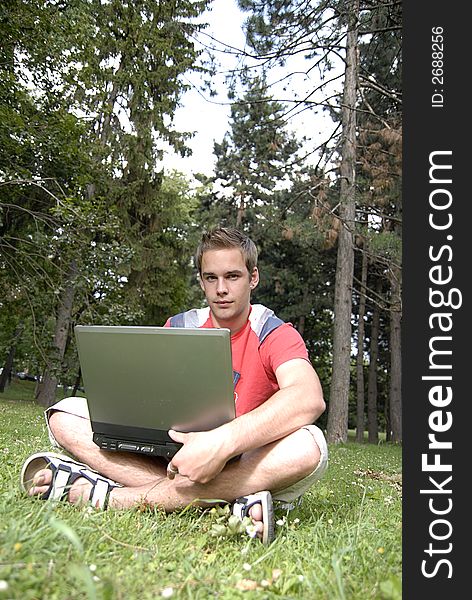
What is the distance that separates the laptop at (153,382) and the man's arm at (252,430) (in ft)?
0.27

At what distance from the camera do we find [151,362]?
2066mm

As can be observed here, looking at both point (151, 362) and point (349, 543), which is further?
point (151, 362)

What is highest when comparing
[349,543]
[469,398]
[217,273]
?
[217,273]

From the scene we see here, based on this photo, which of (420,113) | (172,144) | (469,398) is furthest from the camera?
(172,144)

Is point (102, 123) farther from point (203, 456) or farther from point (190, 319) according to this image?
point (203, 456)

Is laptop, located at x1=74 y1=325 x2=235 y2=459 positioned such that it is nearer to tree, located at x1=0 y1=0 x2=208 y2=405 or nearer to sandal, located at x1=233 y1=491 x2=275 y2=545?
sandal, located at x1=233 y1=491 x2=275 y2=545

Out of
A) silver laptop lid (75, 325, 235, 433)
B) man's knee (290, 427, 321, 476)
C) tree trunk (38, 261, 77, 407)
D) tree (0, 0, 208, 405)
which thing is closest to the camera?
silver laptop lid (75, 325, 235, 433)

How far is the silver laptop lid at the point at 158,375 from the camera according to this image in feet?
6.50

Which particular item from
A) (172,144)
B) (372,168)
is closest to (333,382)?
(372,168)

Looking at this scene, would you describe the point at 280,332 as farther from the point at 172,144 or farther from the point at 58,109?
the point at 172,144

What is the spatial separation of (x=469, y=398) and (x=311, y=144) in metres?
10.9

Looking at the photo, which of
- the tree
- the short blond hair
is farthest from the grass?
the tree

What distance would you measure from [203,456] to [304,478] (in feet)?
1.57

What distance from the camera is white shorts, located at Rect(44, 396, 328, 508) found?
2.22 m
